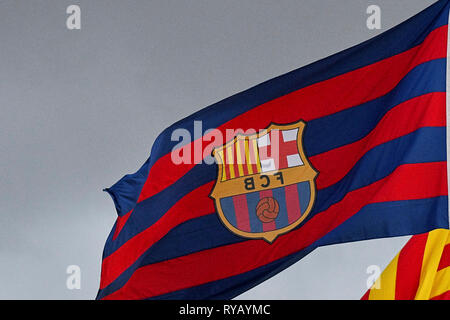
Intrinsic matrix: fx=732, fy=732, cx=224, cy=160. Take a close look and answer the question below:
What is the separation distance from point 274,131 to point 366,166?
1821 millimetres

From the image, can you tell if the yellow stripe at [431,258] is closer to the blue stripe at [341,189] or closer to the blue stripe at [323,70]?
the blue stripe at [341,189]

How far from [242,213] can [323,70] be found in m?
2.58

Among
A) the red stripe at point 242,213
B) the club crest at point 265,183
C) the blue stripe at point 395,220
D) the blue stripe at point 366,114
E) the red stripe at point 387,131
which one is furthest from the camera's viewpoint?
the red stripe at point 242,213

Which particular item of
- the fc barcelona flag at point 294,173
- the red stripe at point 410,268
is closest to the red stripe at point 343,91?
the fc barcelona flag at point 294,173

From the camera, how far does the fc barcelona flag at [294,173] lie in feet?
32.8

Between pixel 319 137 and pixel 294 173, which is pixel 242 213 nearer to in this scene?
pixel 294 173

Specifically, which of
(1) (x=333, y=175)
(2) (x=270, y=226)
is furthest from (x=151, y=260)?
(1) (x=333, y=175)

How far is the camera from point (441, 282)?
12.0m

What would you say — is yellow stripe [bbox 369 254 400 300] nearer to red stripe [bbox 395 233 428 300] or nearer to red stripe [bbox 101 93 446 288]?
red stripe [bbox 395 233 428 300]

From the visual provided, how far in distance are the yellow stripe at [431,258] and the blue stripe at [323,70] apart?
Answer: 3127 millimetres

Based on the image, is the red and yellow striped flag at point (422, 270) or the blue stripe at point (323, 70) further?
the red and yellow striped flag at point (422, 270)

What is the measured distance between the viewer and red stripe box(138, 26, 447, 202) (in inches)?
416

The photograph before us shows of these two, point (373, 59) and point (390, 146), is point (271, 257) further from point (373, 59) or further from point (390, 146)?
point (373, 59)
